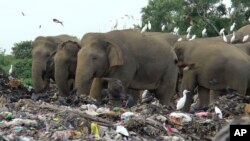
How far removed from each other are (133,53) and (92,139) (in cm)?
636

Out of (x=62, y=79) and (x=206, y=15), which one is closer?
(x=62, y=79)

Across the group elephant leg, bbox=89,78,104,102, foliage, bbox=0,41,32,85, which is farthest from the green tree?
elephant leg, bbox=89,78,104,102

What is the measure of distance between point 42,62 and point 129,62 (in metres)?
2.43

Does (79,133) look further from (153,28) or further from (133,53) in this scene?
(153,28)

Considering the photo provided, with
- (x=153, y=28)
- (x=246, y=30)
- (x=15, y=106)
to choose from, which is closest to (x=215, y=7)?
(x=153, y=28)

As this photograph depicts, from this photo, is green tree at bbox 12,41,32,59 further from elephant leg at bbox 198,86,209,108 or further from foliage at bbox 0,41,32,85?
elephant leg at bbox 198,86,209,108

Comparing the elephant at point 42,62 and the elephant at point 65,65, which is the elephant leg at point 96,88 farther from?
the elephant at point 42,62

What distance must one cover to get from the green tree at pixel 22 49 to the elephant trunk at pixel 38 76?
55.6 ft

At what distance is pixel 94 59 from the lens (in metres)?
11.7

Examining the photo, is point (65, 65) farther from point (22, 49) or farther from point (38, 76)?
point (22, 49)

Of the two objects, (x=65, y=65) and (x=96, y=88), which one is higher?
(x=65, y=65)

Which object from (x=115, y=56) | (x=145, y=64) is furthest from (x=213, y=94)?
(x=115, y=56)

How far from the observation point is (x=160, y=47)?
13.7 m

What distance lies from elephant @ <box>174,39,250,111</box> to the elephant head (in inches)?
89.4
